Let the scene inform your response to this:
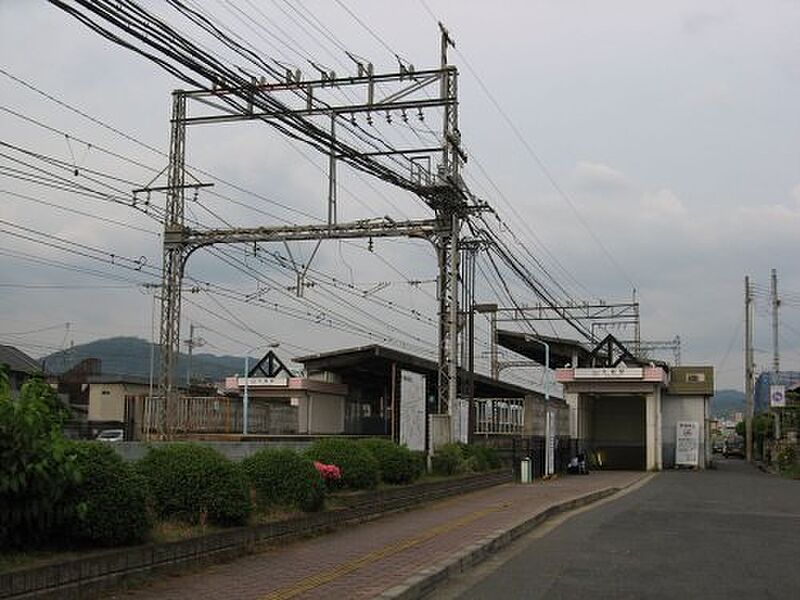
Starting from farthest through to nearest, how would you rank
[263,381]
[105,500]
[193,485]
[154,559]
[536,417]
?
[263,381]
[536,417]
[193,485]
[154,559]
[105,500]

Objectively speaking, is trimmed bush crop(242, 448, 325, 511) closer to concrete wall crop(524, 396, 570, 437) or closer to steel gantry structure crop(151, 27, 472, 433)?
steel gantry structure crop(151, 27, 472, 433)

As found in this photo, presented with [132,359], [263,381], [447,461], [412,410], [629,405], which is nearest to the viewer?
[412,410]

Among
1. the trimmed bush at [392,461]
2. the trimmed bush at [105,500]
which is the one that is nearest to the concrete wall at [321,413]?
the trimmed bush at [392,461]

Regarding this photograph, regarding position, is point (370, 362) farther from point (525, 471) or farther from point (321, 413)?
point (525, 471)

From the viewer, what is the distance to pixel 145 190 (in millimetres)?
27828

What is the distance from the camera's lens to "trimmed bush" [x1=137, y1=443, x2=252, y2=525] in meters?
10.5

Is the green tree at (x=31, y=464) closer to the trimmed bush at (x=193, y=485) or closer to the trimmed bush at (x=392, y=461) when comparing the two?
A: the trimmed bush at (x=193, y=485)

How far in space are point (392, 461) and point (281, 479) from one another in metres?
5.84

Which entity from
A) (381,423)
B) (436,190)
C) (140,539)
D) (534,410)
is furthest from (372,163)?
(381,423)

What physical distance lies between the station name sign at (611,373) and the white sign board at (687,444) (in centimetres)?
568

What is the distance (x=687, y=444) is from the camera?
51.8 m

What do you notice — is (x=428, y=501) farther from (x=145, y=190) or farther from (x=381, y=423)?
(x=381, y=423)

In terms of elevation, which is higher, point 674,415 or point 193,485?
point 193,485

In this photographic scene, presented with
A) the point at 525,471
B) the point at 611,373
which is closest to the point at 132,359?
the point at 611,373
